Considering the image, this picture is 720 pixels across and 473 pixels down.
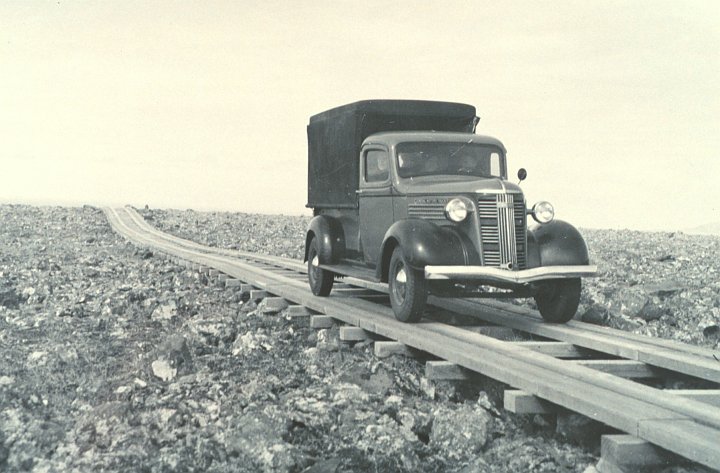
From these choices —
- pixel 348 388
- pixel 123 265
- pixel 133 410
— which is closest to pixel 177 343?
pixel 133 410

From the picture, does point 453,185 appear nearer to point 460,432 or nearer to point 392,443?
point 460,432

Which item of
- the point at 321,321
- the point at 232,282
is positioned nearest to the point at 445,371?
the point at 321,321

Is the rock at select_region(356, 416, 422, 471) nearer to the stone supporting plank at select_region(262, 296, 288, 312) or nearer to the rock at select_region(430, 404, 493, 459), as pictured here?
the rock at select_region(430, 404, 493, 459)

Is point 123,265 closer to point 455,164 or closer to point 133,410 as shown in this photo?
point 455,164

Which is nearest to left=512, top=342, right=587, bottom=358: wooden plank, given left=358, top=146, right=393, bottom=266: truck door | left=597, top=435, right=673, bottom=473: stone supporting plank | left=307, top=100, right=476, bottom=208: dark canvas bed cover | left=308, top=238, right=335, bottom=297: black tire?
Answer: left=358, top=146, right=393, bottom=266: truck door

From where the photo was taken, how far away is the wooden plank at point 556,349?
774cm

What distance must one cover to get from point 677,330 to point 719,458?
5.98 meters

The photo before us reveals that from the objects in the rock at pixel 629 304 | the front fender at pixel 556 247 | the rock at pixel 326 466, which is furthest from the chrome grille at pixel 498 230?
the rock at pixel 326 466

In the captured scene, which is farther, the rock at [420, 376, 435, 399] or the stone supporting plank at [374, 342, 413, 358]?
the stone supporting plank at [374, 342, 413, 358]

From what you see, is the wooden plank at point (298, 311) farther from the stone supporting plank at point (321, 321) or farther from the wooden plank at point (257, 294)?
the wooden plank at point (257, 294)

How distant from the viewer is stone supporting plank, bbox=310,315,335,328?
31.8 ft

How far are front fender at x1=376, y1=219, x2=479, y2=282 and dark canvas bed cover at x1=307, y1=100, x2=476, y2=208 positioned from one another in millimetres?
1993

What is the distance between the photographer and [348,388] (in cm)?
702

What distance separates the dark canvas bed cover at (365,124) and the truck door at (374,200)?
0.23 m
